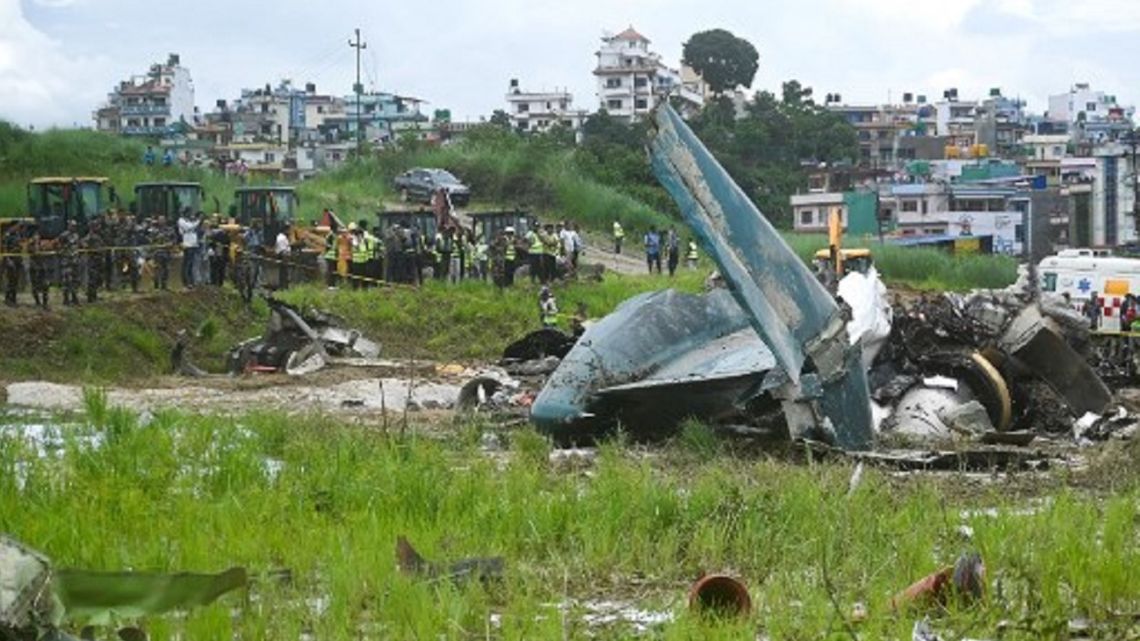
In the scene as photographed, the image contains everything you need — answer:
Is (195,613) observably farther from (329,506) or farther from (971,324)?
(971,324)

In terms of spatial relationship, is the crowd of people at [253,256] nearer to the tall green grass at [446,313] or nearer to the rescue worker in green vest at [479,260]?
the rescue worker in green vest at [479,260]

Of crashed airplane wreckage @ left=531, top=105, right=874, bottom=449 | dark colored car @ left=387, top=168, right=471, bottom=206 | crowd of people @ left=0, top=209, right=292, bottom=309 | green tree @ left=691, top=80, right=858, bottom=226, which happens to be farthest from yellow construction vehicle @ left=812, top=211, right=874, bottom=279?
green tree @ left=691, top=80, right=858, bottom=226

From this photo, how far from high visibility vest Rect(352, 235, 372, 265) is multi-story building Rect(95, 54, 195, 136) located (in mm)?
77991

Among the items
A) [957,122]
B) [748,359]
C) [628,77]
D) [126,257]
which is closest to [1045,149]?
[957,122]

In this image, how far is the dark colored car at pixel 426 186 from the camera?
167ft

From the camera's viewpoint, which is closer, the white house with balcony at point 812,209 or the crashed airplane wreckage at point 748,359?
the crashed airplane wreckage at point 748,359

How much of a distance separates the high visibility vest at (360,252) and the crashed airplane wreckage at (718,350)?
18.5 m

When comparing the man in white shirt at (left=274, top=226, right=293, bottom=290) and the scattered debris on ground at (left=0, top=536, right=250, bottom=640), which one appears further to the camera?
the man in white shirt at (left=274, top=226, right=293, bottom=290)

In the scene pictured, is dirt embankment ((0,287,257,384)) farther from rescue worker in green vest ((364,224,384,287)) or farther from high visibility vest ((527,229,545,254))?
high visibility vest ((527,229,545,254))

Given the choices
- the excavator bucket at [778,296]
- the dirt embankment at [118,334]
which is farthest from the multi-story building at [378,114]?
the excavator bucket at [778,296]

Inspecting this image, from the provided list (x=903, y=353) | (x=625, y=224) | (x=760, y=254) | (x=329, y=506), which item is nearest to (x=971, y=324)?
(x=903, y=353)

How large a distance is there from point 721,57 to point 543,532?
9303 centimetres

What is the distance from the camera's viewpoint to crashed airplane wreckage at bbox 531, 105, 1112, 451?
10.4m

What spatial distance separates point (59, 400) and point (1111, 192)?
178ft
